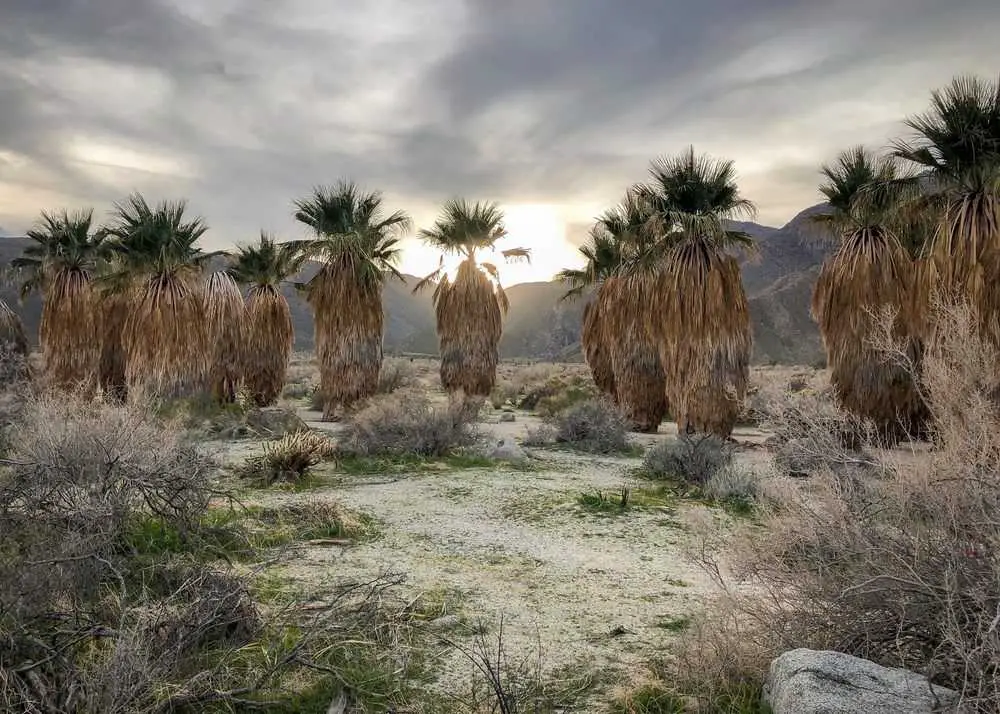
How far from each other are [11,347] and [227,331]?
712 cm

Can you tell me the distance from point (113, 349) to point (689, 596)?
876 inches

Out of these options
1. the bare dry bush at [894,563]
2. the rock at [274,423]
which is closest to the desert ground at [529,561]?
the bare dry bush at [894,563]

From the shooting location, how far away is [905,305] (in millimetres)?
13875

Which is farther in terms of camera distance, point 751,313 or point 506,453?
point 751,313

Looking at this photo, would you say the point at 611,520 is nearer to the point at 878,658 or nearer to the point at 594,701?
the point at 594,701

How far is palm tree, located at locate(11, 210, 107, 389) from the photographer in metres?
20.9

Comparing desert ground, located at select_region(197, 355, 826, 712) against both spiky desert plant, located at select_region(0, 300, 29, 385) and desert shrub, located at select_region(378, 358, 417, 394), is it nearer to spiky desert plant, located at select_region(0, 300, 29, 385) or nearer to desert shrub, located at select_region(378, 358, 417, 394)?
spiky desert plant, located at select_region(0, 300, 29, 385)

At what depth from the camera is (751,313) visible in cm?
5325

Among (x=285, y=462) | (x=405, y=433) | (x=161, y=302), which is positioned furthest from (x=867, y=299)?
(x=161, y=302)

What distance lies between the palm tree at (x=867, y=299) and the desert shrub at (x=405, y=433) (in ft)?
26.8

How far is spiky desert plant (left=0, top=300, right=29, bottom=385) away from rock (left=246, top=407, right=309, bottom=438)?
7987 mm

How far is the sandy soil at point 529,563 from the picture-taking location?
4680 millimetres

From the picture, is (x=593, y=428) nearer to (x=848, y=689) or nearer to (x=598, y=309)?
(x=598, y=309)

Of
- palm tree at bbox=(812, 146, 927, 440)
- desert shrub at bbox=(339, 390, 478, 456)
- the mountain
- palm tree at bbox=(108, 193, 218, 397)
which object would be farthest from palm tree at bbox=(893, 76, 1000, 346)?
palm tree at bbox=(108, 193, 218, 397)
